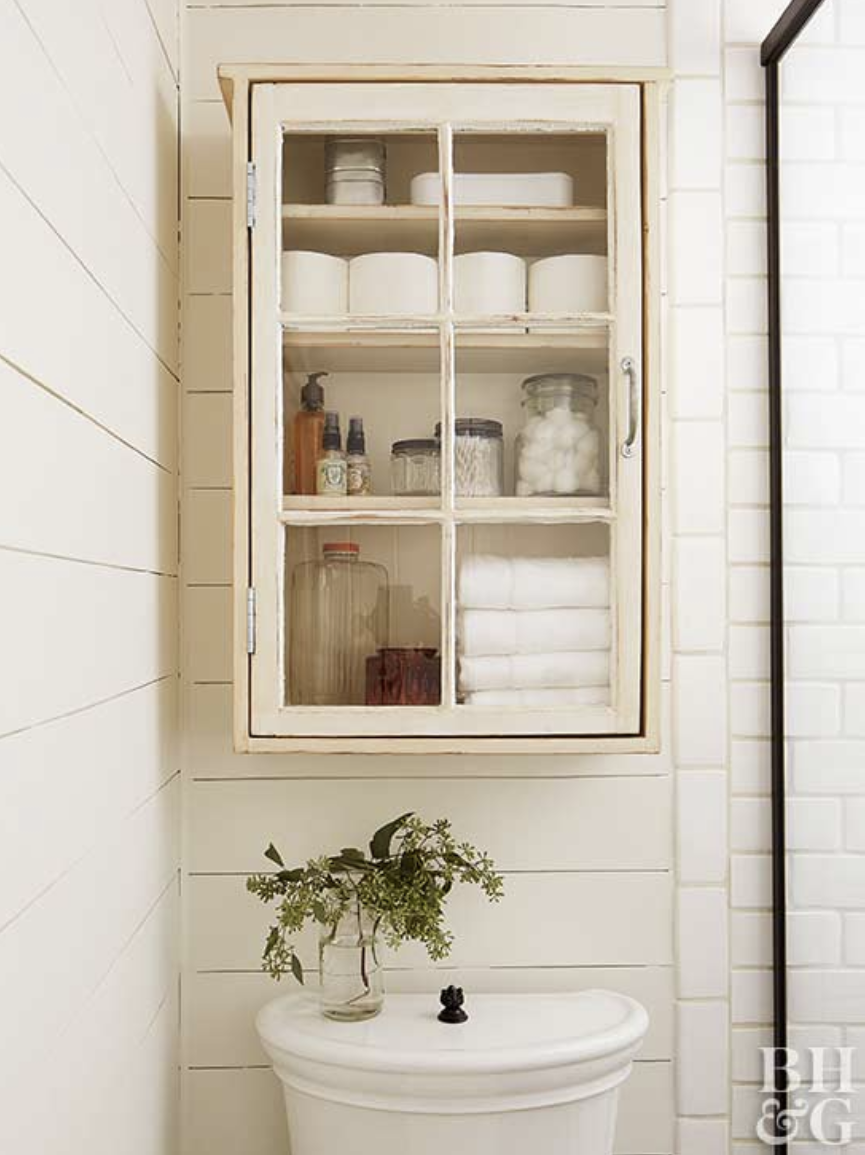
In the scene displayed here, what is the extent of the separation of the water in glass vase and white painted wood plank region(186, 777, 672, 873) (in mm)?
151

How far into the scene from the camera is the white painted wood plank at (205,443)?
1742 millimetres

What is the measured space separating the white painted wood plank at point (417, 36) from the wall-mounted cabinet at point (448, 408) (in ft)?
0.75

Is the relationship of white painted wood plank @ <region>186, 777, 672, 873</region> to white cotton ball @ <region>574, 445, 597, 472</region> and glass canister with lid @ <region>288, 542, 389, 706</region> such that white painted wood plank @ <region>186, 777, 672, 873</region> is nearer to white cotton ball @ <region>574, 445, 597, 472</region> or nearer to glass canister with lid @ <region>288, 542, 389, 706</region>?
glass canister with lid @ <region>288, 542, 389, 706</region>

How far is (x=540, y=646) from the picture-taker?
156cm

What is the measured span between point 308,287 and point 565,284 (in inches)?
11.8

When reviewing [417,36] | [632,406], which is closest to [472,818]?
[632,406]

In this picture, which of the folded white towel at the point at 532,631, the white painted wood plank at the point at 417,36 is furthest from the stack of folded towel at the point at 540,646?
the white painted wood plank at the point at 417,36

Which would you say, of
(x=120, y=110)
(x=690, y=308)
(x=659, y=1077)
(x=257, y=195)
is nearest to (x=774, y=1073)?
(x=659, y=1077)

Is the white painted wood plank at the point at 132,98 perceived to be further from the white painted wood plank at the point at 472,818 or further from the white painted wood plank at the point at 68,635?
the white painted wood plank at the point at 472,818

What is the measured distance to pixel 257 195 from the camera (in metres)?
1.56

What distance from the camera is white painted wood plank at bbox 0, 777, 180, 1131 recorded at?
93cm

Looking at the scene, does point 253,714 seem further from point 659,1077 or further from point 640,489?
point 659,1077

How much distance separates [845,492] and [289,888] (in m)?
0.80

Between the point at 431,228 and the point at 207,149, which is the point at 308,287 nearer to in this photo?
the point at 431,228
